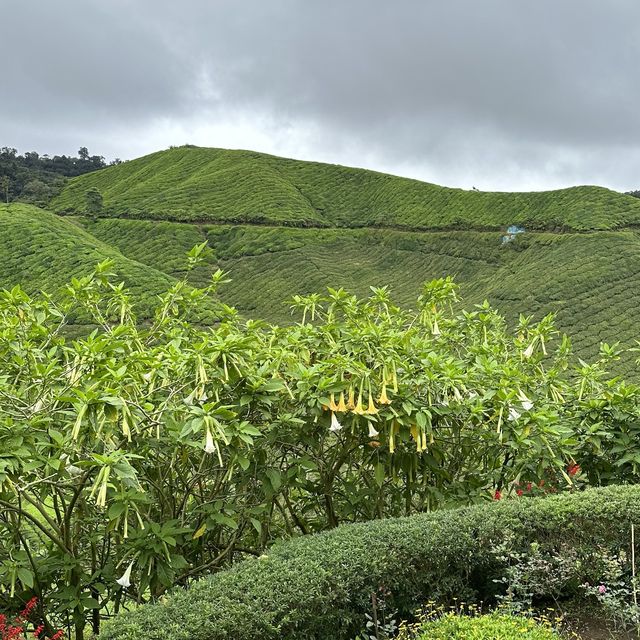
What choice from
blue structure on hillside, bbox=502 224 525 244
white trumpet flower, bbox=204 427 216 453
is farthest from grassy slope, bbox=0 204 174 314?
white trumpet flower, bbox=204 427 216 453

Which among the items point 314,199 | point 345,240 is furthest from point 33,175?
point 345,240

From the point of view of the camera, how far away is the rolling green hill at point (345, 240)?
34.1 meters

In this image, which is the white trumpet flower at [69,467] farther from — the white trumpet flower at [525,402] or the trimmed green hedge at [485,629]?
the white trumpet flower at [525,402]

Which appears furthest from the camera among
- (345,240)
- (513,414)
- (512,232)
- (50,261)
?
(345,240)

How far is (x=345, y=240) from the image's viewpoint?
52.9 meters

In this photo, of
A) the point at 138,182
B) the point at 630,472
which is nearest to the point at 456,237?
the point at 138,182

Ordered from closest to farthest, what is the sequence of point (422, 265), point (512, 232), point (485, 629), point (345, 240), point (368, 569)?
point (485, 629)
point (368, 569)
point (422, 265)
point (512, 232)
point (345, 240)

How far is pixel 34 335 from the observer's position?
145 inches

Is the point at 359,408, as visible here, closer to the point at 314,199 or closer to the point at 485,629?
the point at 485,629

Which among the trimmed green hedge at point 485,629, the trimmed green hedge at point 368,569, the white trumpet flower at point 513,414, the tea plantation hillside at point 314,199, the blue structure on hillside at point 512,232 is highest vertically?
the tea plantation hillside at point 314,199

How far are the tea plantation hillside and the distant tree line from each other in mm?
2349

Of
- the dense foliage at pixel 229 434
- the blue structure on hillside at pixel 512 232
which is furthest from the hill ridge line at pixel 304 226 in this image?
the dense foliage at pixel 229 434

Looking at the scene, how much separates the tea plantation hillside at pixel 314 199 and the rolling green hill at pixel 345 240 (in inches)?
7.0

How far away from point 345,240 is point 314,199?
43.3 ft
